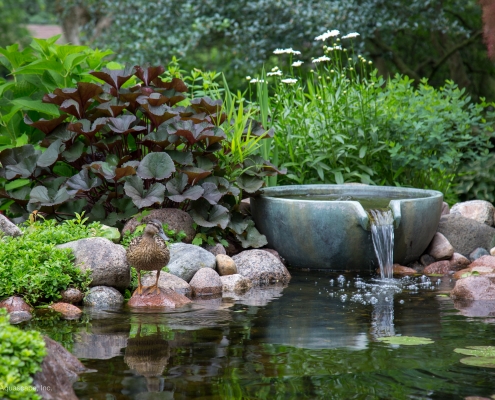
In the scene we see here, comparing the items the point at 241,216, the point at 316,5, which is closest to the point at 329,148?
the point at 241,216

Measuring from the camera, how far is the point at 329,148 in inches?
340

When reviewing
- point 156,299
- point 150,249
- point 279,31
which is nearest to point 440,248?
point 156,299

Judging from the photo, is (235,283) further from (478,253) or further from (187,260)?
(478,253)

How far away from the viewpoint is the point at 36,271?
5605 millimetres

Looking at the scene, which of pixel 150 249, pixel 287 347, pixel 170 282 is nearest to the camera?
pixel 287 347

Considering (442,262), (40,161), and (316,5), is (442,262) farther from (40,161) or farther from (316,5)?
(316,5)

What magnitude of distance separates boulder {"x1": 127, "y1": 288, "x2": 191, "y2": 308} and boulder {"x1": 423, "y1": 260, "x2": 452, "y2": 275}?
113 inches

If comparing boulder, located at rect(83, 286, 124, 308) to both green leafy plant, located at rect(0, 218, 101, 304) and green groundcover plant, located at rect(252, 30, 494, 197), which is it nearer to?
green leafy plant, located at rect(0, 218, 101, 304)

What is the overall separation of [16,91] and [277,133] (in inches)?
123

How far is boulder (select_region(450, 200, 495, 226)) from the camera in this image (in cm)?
865

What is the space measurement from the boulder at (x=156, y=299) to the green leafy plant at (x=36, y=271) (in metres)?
0.43

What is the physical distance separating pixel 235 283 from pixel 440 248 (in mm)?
2502

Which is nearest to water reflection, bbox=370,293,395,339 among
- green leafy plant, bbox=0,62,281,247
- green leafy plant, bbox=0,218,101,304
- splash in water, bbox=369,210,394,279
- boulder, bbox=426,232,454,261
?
splash in water, bbox=369,210,394,279

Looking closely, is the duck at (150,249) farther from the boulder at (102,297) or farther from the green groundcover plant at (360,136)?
the green groundcover plant at (360,136)
